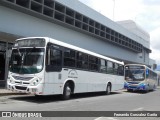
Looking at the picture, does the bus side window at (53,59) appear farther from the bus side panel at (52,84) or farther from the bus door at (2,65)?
the bus door at (2,65)

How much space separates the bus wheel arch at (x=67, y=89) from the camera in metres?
16.7

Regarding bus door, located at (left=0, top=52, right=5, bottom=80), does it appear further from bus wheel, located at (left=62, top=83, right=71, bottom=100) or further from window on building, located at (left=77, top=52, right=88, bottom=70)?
bus wheel, located at (left=62, top=83, right=71, bottom=100)

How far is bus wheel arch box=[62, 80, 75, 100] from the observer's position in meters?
16.7

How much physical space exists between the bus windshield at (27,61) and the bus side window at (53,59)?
13.4 inches

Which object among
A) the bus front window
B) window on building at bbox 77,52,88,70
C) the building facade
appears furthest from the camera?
the bus front window

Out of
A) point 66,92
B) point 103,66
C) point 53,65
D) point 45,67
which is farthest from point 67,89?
point 103,66

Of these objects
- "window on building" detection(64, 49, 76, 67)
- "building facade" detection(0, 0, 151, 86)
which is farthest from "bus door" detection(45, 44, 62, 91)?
"building facade" detection(0, 0, 151, 86)

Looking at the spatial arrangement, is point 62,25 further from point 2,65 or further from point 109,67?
point 2,65

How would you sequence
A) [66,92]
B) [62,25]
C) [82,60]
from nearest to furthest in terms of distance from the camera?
[66,92]
[82,60]
[62,25]

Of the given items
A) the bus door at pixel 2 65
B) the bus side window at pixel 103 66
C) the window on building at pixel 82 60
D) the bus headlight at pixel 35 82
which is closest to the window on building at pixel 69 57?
the window on building at pixel 82 60

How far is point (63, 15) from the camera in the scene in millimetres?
27000

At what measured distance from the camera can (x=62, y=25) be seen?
27609mm

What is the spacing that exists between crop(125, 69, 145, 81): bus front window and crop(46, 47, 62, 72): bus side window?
16.5 metres

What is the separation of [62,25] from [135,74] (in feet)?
30.7
